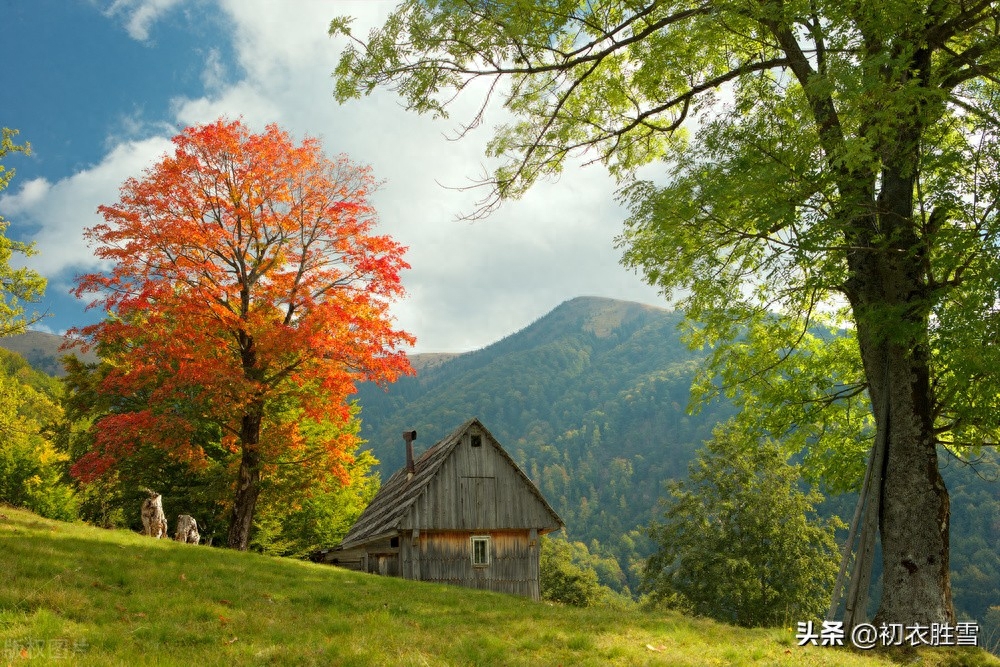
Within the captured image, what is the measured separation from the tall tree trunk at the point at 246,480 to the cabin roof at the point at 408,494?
6575mm

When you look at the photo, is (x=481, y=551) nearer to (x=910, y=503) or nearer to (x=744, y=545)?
(x=744, y=545)

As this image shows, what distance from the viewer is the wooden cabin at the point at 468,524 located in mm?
23875

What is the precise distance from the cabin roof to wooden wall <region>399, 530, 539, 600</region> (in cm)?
116

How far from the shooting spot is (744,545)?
103ft

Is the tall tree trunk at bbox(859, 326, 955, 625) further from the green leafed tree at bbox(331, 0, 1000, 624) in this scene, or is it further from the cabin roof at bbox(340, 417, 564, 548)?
the cabin roof at bbox(340, 417, 564, 548)

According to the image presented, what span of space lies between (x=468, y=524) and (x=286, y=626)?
17871mm

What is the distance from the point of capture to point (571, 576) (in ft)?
194

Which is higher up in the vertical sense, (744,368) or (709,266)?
(709,266)

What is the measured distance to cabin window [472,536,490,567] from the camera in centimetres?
2450

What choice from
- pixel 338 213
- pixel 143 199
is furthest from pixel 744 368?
pixel 143 199

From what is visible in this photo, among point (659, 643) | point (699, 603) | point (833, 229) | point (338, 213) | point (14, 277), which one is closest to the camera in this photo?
point (659, 643)

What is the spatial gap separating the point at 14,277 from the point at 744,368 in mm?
24797

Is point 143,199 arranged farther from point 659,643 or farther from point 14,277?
point 659,643
